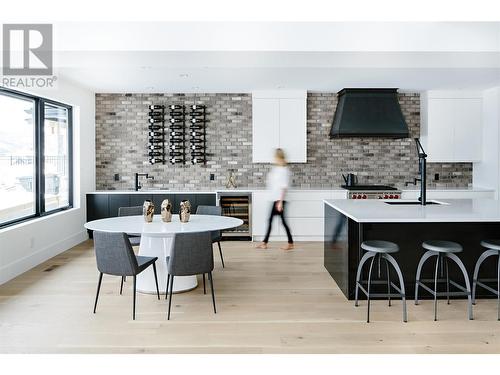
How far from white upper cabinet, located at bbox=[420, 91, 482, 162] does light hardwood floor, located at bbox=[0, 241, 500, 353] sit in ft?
12.9

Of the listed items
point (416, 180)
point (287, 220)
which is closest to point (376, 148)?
point (416, 180)

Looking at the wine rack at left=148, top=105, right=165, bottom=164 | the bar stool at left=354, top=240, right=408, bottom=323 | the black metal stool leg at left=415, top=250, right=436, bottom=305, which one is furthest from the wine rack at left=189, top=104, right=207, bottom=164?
the black metal stool leg at left=415, top=250, right=436, bottom=305

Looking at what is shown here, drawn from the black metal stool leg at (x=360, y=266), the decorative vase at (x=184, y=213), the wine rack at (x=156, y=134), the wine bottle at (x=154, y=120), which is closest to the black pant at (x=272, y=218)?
the wine rack at (x=156, y=134)

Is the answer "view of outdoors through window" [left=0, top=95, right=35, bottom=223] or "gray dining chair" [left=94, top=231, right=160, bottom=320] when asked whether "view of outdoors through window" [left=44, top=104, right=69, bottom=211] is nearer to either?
"view of outdoors through window" [left=0, top=95, right=35, bottom=223]

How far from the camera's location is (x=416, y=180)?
790 cm

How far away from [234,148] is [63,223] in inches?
127

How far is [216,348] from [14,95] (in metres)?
4.24

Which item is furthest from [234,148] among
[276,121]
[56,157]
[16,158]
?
[16,158]

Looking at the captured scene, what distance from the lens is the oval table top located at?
4.15m

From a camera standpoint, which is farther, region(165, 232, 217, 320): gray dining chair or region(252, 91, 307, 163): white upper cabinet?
region(252, 91, 307, 163): white upper cabinet

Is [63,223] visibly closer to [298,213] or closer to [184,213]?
[184,213]

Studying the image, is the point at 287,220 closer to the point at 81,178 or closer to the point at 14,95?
the point at 81,178

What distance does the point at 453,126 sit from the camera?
7.79m

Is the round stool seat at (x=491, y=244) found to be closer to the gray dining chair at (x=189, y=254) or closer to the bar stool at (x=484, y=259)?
the bar stool at (x=484, y=259)
